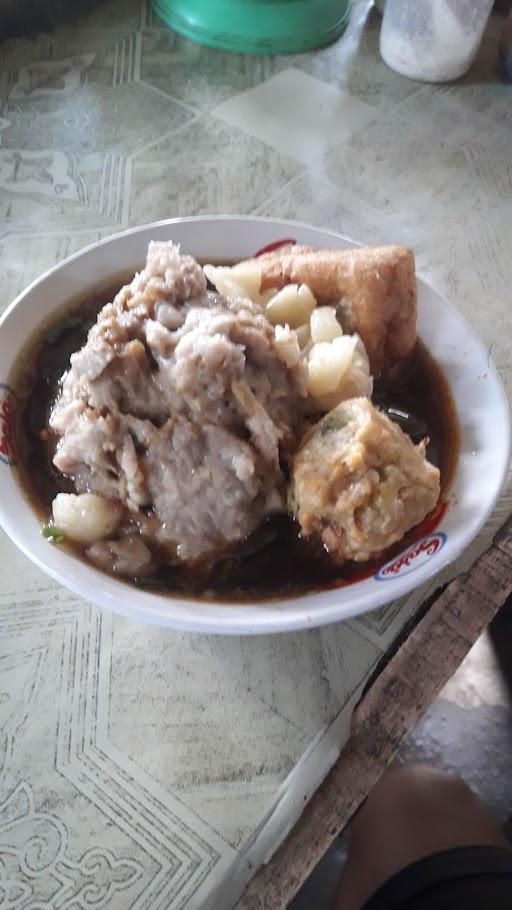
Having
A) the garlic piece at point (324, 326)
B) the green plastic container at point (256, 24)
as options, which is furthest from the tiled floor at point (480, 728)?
the green plastic container at point (256, 24)

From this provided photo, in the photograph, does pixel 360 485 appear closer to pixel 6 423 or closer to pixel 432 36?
pixel 6 423

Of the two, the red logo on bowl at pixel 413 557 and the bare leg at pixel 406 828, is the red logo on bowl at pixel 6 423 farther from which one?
the bare leg at pixel 406 828

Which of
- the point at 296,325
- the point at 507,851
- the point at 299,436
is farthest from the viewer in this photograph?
the point at 507,851

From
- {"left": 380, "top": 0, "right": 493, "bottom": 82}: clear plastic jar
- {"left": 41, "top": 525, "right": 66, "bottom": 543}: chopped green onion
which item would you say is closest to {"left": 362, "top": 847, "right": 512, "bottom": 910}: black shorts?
{"left": 41, "top": 525, "right": 66, "bottom": 543}: chopped green onion

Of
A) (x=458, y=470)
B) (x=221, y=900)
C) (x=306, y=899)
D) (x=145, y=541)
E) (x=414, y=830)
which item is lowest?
(x=306, y=899)

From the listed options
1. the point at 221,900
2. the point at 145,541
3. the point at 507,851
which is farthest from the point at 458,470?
the point at 507,851

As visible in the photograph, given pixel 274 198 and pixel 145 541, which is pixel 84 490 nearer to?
pixel 145 541
